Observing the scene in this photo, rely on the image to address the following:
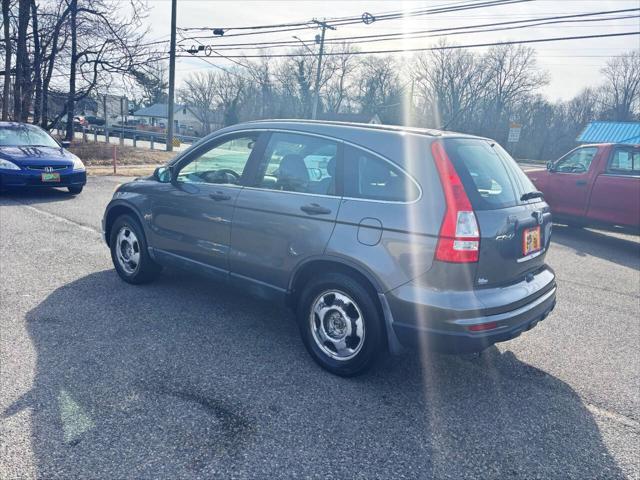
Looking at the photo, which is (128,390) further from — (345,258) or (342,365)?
(345,258)

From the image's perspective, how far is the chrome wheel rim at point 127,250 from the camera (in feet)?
16.3

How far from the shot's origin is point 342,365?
11.1ft

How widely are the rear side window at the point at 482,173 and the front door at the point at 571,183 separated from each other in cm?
662

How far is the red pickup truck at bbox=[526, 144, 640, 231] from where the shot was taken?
8.48 meters

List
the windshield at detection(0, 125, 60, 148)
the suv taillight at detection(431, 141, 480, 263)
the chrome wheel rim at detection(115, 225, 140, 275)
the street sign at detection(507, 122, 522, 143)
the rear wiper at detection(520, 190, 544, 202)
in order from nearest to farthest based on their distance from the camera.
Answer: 1. the suv taillight at detection(431, 141, 480, 263)
2. the rear wiper at detection(520, 190, 544, 202)
3. the chrome wheel rim at detection(115, 225, 140, 275)
4. the windshield at detection(0, 125, 60, 148)
5. the street sign at detection(507, 122, 522, 143)

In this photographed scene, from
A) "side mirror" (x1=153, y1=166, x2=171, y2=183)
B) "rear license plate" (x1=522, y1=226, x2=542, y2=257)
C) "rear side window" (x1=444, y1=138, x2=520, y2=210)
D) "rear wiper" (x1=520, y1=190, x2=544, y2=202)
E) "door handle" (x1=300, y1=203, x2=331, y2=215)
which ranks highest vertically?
"rear side window" (x1=444, y1=138, x2=520, y2=210)

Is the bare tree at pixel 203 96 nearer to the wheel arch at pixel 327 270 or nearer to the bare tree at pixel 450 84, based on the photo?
the bare tree at pixel 450 84

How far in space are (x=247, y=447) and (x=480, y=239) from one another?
5.96 ft

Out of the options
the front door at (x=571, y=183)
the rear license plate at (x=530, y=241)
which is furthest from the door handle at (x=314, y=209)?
the front door at (x=571, y=183)

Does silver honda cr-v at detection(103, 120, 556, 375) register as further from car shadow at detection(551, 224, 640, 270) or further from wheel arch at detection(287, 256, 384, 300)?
car shadow at detection(551, 224, 640, 270)

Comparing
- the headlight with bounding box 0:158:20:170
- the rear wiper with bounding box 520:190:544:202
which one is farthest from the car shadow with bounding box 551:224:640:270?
the headlight with bounding box 0:158:20:170

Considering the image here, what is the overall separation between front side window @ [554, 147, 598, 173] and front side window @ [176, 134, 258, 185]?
25.1 ft

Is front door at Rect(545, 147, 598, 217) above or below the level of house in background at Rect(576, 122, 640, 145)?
below

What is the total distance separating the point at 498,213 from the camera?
3061 mm
